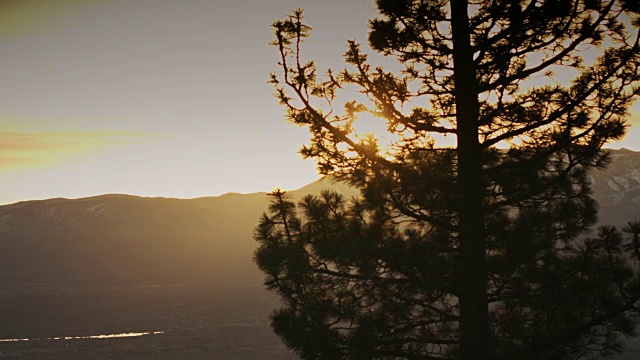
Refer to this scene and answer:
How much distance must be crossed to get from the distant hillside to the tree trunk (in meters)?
125

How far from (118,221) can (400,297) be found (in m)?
186

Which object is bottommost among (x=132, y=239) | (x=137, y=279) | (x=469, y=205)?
(x=137, y=279)

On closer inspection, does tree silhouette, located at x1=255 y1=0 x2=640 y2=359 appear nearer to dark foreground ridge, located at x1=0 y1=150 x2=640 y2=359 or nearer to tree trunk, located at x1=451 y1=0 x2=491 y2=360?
tree trunk, located at x1=451 y1=0 x2=491 y2=360

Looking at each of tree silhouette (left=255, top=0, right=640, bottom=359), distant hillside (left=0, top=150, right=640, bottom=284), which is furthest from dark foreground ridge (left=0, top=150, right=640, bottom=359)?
tree silhouette (left=255, top=0, right=640, bottom=359)

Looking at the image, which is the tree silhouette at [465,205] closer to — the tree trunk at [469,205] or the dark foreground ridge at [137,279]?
the tree trunk at [469,205]

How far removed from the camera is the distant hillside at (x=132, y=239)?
14425 cm

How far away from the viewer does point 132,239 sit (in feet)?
563

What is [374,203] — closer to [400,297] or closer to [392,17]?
[400,297]

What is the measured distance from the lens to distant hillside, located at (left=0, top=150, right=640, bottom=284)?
144m

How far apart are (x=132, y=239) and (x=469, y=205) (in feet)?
570

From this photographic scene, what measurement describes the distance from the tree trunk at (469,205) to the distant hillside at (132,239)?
12530cm

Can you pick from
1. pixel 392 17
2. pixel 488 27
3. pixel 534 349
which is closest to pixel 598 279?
pixel 534 349

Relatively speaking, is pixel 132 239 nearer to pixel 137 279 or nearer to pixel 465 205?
pixel 137 279

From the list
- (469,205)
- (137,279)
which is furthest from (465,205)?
(137,279)
